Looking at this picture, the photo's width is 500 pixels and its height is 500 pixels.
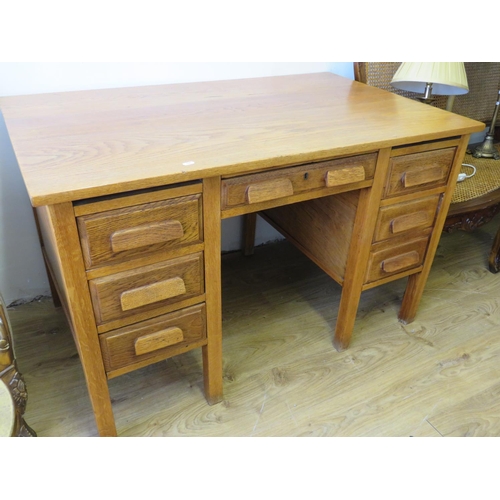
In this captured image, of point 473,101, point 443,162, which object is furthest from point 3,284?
point 473,101

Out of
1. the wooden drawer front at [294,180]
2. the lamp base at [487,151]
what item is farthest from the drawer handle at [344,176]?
the lamp base at [487,151]

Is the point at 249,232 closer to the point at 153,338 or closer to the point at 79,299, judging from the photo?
the point at 153,338

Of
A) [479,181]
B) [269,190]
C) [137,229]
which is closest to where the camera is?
[137,229]

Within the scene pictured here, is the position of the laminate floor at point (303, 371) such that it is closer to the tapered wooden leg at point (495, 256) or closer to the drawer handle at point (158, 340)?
the tapered wooden leg at point (495, 256)

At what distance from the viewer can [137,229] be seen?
2.76 ft

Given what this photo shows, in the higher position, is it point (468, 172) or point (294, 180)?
point (294, 180)

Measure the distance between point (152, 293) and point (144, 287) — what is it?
0.02m

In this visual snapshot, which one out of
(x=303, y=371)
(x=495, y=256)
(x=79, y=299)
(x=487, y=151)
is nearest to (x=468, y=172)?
(x=487, y=151)

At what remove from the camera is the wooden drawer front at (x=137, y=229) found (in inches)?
31.8

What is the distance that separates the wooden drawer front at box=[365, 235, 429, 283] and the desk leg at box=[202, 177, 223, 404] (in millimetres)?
489

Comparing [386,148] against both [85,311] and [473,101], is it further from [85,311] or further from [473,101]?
[473,101]

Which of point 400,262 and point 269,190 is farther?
point 400,262

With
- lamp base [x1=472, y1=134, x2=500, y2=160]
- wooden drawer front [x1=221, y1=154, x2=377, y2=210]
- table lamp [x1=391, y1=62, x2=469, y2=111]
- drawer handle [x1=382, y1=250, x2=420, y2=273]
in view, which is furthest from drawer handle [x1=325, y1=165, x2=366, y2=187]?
lamp base [x1=472, y1=134, x2=500, y2=160]

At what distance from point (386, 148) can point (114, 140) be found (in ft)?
2.04
